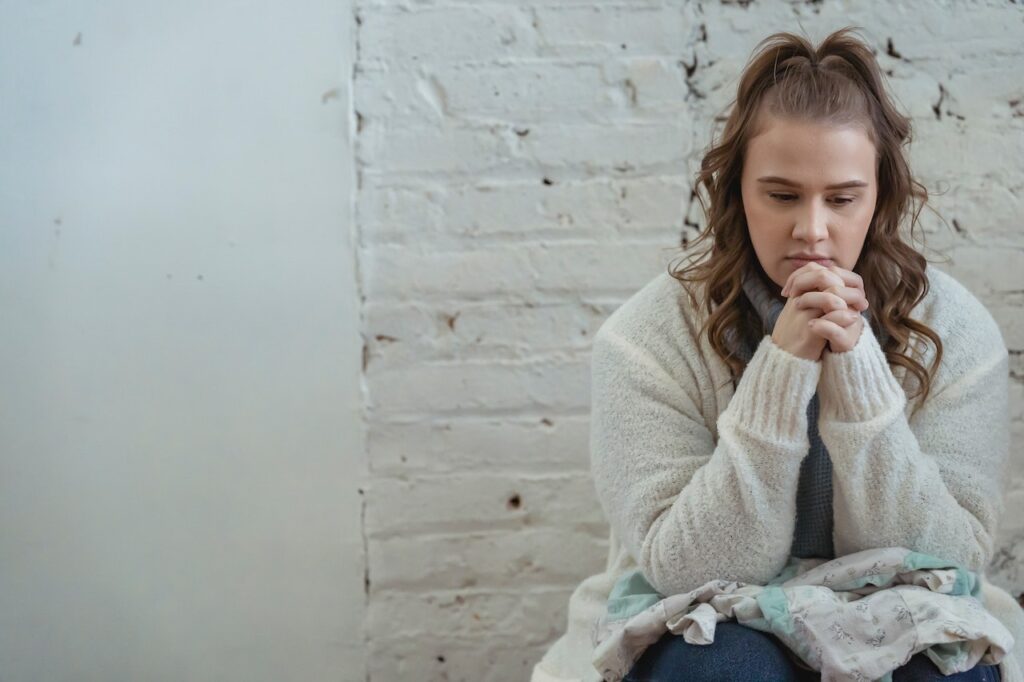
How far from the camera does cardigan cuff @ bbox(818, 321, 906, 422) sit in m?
1.11

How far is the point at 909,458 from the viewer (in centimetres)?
113

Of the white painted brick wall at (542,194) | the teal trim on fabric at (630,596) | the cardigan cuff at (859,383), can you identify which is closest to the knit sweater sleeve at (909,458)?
the cardigan cuff at (859,383)

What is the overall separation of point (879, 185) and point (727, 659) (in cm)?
55

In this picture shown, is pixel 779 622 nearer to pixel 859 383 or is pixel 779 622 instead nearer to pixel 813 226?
pixel 859 383

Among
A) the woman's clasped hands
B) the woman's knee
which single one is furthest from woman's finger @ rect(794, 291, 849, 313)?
the woman's knee

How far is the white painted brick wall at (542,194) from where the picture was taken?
157cm

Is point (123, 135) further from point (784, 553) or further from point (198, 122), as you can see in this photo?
point (784, 553)

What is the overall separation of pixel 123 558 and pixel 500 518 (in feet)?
1.82

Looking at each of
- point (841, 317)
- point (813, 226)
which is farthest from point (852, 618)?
point (813, 226)

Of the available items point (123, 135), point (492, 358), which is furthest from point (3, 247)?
point (492, 358)

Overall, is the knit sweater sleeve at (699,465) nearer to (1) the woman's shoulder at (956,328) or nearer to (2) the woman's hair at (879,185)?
(2) the woman's hair at (879,185)

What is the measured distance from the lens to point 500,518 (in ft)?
5.43

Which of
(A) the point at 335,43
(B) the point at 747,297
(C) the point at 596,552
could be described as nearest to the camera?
(B) the point at 747,297

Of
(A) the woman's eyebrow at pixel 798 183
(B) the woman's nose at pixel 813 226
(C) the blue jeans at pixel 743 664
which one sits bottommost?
(C) the blue jeans at pixel 743 664
